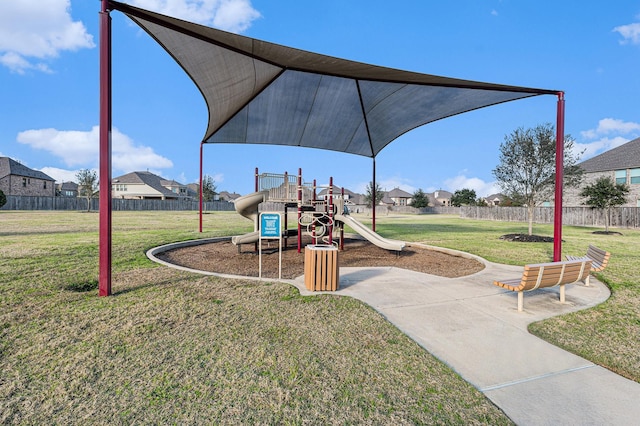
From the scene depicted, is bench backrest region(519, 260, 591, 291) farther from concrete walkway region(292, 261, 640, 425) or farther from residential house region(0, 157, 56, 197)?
residential house region(0, 157, 56, 197)

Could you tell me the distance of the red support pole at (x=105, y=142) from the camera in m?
5.18

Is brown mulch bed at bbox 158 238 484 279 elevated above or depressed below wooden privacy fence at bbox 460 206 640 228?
below

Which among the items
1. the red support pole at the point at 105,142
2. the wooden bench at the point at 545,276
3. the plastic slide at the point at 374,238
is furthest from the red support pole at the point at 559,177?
the red support pole at the point at 105,142

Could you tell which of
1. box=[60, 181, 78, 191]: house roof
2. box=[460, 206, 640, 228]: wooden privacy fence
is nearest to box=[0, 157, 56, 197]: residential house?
box=[60, 181, 78, 191]: house roof

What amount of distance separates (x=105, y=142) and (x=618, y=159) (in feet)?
143

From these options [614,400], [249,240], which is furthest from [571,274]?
[249,240]

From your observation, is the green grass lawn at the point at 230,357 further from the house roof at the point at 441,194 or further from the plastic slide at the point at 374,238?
the house roof at the point at 441,194

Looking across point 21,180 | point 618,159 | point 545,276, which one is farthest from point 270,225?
point 21,180

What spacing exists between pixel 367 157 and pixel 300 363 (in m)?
15.5

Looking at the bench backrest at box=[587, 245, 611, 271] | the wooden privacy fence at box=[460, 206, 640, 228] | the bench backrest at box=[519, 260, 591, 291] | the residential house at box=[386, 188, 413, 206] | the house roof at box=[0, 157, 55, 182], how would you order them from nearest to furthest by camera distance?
the bench backrest at box=[519, 260, 591, 291] → the bench backrest at box=[587, 245, 611, 271] → the wooden privacy fence at box=[460, 206, 640, 228] → the house roof at box=[0, 157, 55, 182] → the residential house at box=[386, 188, 413, 206]

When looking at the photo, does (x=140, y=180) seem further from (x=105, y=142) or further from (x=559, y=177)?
(x=559, y=177)

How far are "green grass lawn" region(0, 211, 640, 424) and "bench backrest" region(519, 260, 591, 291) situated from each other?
596mm

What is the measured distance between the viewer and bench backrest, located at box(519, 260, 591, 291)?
485 centimetres

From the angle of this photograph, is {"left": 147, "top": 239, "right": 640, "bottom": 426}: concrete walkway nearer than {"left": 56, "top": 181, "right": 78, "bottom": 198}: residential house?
Yes
